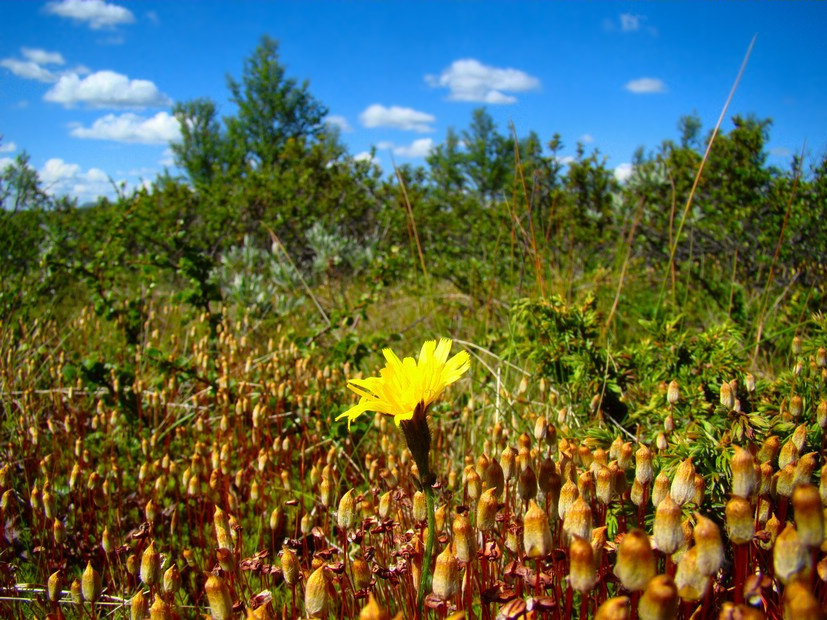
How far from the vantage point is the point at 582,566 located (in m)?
0.85

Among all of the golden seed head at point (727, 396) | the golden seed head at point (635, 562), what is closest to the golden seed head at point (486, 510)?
the golden seed head at point (635, 562)

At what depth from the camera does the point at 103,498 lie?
198 cm

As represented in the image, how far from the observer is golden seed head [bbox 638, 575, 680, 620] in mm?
736

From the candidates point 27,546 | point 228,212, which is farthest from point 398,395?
point 228,212

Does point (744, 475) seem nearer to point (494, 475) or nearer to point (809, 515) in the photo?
point (809, 515)

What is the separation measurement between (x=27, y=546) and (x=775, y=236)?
4.45 m

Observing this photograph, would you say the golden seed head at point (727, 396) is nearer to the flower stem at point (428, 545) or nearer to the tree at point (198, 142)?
the flower stem at point (428, 545)

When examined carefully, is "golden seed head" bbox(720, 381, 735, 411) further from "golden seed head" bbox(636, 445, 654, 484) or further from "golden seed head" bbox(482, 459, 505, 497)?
"golden seed head" bbox(482, 459, 505, 497)

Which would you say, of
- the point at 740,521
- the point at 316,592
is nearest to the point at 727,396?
the point at 740,521

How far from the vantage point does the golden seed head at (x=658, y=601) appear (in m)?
0.74

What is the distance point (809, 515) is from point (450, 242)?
708 centimetres

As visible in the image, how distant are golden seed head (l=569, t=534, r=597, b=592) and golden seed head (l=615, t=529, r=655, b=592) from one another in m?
0.05

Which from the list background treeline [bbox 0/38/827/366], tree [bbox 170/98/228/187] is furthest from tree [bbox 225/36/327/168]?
background treeline [bbox 0/38/827/366]

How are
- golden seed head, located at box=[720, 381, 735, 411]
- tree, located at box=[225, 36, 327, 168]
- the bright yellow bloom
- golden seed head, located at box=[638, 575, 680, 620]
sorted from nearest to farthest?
golden seed head, located at box=[638, 575, 680, 620], the bright yellow bloom, golden seed head, located at box=[720, 381, 735, 411], tree, located at box=[225, 36, 327, 168]
